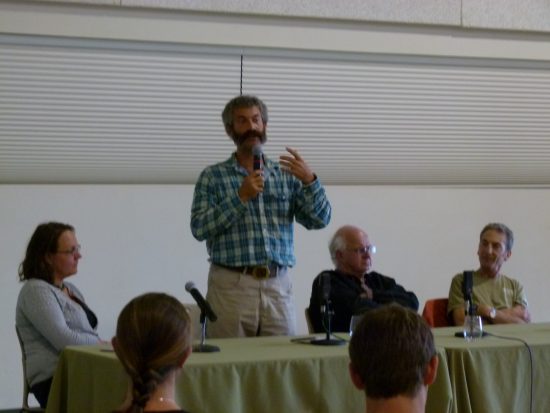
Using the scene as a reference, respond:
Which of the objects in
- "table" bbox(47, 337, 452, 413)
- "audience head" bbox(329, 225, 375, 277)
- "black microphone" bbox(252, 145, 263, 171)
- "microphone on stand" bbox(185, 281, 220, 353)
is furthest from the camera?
"audience head" bbox(329, 225, 375, 277)

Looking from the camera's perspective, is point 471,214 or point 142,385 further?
point 471,214

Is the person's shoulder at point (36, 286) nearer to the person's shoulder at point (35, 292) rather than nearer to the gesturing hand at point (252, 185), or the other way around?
the person's shoulder at point (35, 292)

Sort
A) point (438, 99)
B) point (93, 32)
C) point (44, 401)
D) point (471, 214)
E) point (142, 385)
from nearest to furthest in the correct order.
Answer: point (142, 385) → point (44, 401) → point (93, 32) → point (438, 99) → point (471, 214)

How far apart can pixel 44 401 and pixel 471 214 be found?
3.50m

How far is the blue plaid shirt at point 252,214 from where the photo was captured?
3523 mm

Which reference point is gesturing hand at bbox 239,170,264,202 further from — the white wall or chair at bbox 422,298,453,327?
the white wall

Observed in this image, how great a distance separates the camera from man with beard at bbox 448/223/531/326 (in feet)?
14.7

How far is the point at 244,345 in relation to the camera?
308 centimetres

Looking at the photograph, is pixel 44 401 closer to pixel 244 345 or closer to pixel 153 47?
pixel 244 345

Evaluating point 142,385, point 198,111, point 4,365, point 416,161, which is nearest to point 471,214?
point 416,161

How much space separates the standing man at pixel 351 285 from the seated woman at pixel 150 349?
189 centimetres

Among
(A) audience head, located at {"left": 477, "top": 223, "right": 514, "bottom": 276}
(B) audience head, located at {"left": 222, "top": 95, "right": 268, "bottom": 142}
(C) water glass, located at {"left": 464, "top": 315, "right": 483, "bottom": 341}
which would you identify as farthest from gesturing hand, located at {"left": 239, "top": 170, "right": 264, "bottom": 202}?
(A) audience head, located at {"left": 477, "top": 223, "right": 514, "bottom": 276}

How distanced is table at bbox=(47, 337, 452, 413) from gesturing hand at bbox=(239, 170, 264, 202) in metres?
0.63

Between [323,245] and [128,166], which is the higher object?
[128,166]
